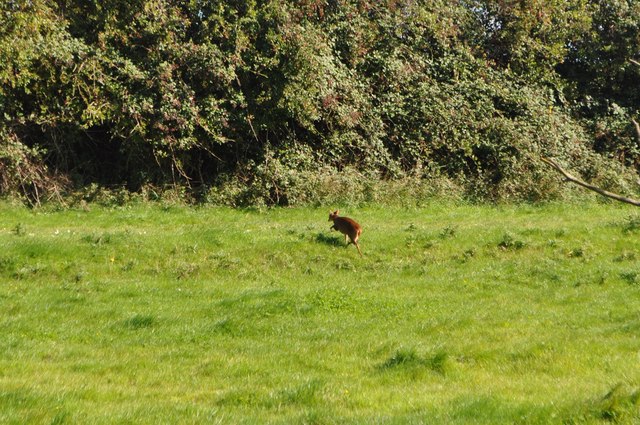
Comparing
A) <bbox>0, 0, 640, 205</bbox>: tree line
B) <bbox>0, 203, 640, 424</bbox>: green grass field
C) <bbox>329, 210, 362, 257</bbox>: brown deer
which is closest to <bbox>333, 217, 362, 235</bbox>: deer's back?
<bbox>329, 210, 362, 257</bbox>: brown deer

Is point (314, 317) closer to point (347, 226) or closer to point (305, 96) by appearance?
point (347, 226)

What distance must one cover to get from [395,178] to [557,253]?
8739 mm

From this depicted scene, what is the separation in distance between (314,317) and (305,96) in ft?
40.0

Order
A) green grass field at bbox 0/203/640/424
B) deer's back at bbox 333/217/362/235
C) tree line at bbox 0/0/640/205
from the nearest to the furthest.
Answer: green grass field at bbox 0/203/640/424 < deer's back at bbox 333/217/362/235 < tree line at bbox 0/0/640/205

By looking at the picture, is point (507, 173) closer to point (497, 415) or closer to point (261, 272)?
point (261, 272)

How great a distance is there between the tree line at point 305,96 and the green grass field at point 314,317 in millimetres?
2227

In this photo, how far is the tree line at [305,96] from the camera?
23.5 metres

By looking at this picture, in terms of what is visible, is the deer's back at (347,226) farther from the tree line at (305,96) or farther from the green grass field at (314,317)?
the tree line at (305,96)

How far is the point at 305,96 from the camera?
24734mm

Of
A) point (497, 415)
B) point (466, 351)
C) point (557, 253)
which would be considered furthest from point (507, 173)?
point (497, 415)

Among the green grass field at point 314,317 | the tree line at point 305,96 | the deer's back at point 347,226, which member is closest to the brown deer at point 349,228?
the deer's back at point 347,226

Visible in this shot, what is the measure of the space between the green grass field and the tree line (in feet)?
7.31

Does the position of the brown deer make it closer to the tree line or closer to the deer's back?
the deer's back

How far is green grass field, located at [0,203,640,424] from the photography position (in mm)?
8391
